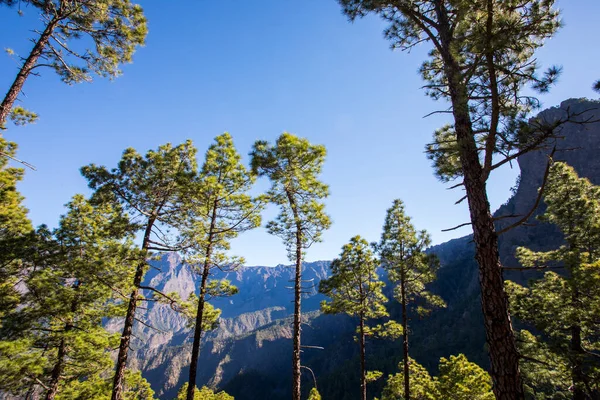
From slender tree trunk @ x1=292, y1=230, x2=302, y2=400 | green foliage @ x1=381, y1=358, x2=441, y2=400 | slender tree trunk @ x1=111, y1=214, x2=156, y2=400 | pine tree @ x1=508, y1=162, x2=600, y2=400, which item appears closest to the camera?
slender tree trunk @ x1=111, y1=214, x2=156, y2=400

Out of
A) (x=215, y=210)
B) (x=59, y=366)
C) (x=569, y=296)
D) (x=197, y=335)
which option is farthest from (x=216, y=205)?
(x=569, y=296)

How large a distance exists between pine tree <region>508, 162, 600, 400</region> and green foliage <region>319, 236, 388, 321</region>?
5821mm

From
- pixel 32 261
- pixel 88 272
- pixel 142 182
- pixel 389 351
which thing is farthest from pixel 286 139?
pixel 389 351

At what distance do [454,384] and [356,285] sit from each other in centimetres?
836

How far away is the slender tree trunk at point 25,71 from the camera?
7271 millimetres

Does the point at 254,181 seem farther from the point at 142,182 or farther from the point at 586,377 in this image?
the point at 586,377

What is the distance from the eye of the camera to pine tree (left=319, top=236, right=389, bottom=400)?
14.6 meters

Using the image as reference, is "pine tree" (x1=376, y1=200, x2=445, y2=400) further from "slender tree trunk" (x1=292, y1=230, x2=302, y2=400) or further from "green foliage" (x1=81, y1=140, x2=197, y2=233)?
"green foliage" (x1=81, y1=140, x2=197, y2=233)

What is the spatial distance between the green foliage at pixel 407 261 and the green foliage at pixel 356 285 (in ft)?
2.67

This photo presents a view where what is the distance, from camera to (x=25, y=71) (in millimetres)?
7723

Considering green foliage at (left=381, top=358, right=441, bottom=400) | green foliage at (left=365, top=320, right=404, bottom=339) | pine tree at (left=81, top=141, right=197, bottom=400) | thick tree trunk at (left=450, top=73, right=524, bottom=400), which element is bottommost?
green foliage at (left=381, top=358, right=441, bottom=400)

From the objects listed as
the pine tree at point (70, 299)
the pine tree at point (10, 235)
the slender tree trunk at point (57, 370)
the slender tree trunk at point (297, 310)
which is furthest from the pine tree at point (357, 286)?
the pine tree at point (10, 235)

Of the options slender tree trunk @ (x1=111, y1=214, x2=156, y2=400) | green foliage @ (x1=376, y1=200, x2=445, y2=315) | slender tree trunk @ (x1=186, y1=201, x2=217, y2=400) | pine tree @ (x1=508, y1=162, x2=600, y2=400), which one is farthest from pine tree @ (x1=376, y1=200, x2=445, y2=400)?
slender tree trunk @ (x1=111, y1=214, x2=156, y2=400)

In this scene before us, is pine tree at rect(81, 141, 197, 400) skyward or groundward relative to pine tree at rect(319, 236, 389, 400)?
skyward
